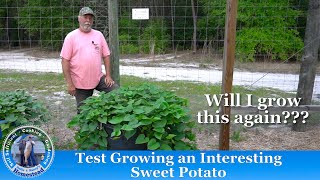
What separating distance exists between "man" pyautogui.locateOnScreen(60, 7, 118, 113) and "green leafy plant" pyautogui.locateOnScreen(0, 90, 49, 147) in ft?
1.45

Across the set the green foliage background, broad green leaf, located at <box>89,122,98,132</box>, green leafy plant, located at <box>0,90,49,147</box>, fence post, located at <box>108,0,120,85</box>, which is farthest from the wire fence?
broad green leaf, located at <box>89,122,98,132</box>

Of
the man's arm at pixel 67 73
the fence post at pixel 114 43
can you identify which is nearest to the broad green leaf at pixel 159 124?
the man's arm at pixel 67 73

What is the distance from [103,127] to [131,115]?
1.08 ft

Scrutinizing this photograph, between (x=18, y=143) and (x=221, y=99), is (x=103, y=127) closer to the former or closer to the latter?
(x=18, y=143)

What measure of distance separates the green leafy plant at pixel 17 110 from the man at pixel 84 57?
0.44 m

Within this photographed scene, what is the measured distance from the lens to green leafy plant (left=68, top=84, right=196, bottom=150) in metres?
3.02

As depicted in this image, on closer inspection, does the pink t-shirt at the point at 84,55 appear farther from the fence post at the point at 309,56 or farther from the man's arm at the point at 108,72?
the fence post at the point at 309,56

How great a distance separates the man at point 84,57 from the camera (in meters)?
4.05

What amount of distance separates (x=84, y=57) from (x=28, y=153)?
1.37 m

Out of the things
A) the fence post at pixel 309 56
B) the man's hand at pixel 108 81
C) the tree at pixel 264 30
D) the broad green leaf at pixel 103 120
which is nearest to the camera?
the broad green leaf at pixel 103 120

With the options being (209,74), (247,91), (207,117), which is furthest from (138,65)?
(207,117)

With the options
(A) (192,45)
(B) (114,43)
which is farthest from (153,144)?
(A) (192,45)

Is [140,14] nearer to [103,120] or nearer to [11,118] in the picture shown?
[11,118]

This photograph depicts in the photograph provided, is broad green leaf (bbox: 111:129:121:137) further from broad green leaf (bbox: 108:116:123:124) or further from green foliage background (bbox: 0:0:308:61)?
green foliage background (bbox: 0:0:308:61)
